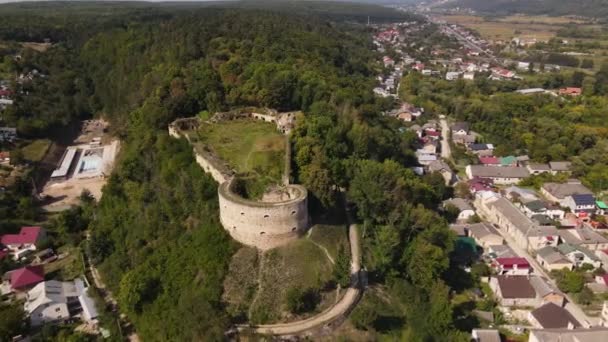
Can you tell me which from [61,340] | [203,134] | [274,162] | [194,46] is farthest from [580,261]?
[194,46]

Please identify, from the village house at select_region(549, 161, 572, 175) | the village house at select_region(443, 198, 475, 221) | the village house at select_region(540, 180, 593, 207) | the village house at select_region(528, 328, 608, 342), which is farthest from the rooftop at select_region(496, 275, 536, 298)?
the village house at select_region(549, 161, 572, 175)

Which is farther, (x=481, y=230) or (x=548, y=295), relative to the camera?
(x=481, y=230)

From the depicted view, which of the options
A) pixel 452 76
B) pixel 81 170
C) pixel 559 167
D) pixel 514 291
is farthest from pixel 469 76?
pixel 81 170

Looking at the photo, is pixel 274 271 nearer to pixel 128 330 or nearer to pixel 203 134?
pixel 128 330

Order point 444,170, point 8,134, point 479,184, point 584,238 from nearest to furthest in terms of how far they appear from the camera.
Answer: point 584,238 < point 479,184 < point 444,170 < point 8,134

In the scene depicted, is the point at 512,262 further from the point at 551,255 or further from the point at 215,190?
the point at 215,190

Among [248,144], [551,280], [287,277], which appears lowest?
[551,280]

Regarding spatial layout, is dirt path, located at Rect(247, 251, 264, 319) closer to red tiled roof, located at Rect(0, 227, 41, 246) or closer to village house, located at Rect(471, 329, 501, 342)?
village house, located at Rect(471, 329, 501, 342)
